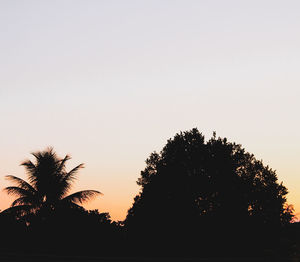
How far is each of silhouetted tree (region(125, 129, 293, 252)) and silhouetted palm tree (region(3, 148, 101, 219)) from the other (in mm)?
5416

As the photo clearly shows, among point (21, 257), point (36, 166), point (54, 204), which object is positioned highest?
point (36, 166)

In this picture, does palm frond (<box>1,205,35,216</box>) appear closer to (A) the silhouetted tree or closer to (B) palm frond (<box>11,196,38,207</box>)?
(B) palm frond (<box>11,196,38,207</box>)

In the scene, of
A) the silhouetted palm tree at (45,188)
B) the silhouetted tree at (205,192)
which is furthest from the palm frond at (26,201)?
the silhouetted tree at (205,192)

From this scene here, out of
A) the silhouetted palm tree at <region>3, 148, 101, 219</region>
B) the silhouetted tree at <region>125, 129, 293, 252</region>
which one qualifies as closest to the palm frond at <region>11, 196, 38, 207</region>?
the silhouetted palm tree at <region>3, 148, 101, 219</region>

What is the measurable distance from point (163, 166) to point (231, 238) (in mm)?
15924

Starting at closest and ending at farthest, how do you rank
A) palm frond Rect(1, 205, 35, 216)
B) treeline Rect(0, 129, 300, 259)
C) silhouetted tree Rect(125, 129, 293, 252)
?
treeline Rect(0, 129, 300, 259) → palm frond Rect(1, 205, 35, 216) → silhouetted tree Rect(125, 129, 293, 252)

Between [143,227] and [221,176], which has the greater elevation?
[221,176]

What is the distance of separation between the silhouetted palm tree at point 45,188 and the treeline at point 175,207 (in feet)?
0.23

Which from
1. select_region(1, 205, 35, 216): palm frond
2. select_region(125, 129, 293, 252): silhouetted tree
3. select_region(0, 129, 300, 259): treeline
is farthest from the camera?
select_region(125, 129, 293, 252): silhouetted tree

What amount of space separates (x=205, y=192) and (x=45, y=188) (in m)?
15.1

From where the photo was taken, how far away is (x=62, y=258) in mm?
8305

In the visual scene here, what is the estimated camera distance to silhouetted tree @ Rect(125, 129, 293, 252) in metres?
32.2

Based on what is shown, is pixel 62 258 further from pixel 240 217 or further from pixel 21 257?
pixel 240 217

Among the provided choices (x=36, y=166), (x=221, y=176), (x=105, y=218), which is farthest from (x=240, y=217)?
(x=36, y=166)
